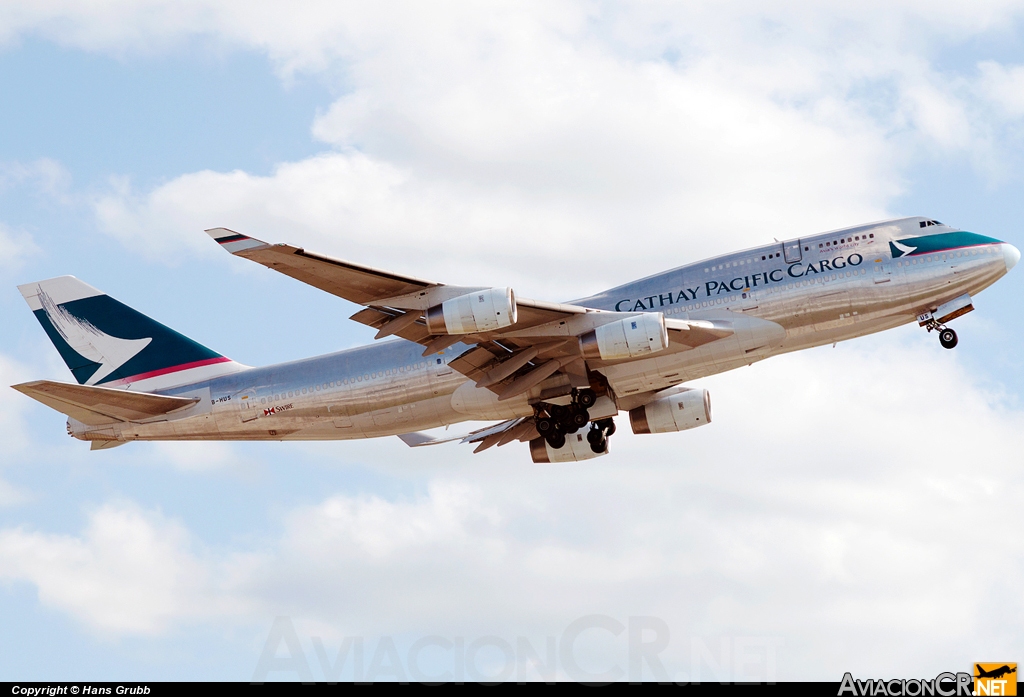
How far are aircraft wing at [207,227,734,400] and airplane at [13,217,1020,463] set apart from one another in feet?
0.19

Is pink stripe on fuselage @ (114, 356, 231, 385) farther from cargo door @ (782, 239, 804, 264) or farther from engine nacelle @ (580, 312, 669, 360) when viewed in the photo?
cargo door @ (782, 239, 804, 264)

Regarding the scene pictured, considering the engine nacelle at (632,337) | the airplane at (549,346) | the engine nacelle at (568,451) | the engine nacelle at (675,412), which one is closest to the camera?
the airplane at (549,346)

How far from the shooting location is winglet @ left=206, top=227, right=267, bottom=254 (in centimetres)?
3188

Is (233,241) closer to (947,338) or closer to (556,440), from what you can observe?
(556,440)

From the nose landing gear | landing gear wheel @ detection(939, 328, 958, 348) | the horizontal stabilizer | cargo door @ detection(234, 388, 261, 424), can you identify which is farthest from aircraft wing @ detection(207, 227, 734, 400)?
the horizontal stabilizer

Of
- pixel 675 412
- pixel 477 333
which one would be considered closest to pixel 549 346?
pixel 477 333

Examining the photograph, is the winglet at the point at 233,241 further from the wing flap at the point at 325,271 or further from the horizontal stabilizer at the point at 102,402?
the horizontal stabilizer at the point at 102,402

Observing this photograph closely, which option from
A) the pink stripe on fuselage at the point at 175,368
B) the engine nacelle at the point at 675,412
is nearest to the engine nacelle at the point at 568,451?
the engine nacelle at the point at 675,412

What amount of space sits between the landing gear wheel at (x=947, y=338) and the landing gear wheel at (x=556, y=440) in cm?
1324

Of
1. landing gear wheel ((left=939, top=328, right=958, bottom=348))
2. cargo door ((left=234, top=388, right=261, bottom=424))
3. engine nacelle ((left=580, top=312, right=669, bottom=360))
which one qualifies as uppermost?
cargo door ((left=234, top=388, right=261, bottom=424))

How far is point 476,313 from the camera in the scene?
109 ft

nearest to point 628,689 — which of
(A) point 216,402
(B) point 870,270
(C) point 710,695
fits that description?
(C) point 710,695

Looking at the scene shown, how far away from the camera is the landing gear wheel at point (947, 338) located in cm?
3747

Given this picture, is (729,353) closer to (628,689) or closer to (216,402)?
(628,689)
